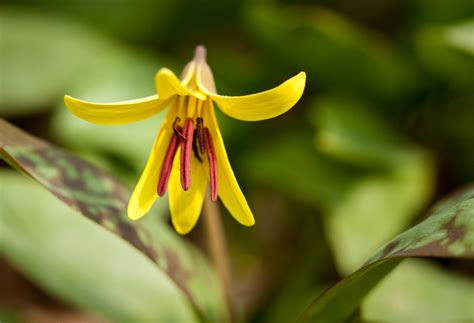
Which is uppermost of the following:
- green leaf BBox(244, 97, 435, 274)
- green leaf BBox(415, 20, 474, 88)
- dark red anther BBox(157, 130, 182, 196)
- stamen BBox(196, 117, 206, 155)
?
green leaf BBox(415, 20, 474, 88)

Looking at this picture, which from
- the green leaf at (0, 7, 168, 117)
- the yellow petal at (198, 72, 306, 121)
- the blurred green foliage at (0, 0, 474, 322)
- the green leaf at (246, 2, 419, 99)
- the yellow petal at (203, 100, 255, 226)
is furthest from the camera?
the green leaf at (0, 7, 168, 117)

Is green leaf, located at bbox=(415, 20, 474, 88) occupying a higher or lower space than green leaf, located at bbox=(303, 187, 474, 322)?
higher

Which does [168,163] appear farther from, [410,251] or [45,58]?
[45,58]

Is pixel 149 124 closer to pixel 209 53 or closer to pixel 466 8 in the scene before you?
pixel 209 53

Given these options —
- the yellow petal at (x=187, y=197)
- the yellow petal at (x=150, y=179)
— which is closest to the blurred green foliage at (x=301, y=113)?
the yellow petal at (x=187, y=197)

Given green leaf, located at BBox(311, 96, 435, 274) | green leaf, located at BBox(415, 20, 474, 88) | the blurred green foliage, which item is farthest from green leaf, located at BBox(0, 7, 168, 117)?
green leaf, located at BBox(415, 20, 474, 88)

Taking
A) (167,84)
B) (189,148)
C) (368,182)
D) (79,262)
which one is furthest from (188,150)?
(368,182)

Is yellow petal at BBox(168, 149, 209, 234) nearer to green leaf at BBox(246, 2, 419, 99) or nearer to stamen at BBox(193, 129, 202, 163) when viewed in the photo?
stamen at BBox(193, 129, 202, 163)

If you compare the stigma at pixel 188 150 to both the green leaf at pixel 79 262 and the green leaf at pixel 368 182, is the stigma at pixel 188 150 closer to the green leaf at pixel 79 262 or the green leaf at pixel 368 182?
the green leaf at pixel 79 262
